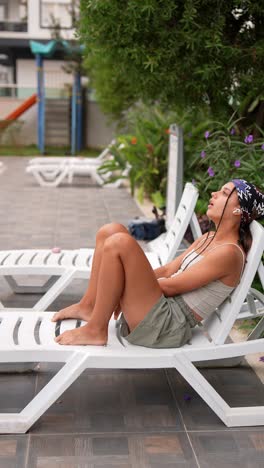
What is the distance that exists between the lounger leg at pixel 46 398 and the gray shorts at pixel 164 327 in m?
0.33

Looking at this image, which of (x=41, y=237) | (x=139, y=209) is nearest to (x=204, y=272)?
(x=41, y=237)

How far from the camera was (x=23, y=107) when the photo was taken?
1908 centimetres

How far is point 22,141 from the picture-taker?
19.6 m

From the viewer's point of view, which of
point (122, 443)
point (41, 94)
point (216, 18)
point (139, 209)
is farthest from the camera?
point (41, 94)

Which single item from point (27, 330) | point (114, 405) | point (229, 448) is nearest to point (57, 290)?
point (27, 330)

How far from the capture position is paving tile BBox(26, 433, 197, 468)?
9.39 ft

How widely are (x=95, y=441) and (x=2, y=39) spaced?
2445cm

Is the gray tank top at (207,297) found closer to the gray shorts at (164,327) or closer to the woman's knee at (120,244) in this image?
the gray shorts at (164,327)

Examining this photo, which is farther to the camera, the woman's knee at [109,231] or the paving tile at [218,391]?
the woman's knee at [109,231]

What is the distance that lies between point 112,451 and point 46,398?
0.39 meters

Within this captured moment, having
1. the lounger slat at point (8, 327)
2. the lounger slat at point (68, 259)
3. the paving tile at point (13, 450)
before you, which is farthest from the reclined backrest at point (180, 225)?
the paving tile at point (13, 450)

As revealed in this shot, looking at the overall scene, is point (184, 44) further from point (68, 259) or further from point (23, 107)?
point (23, 107)

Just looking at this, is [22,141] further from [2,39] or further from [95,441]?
[95,441]

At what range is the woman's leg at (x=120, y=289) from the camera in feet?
10.4
